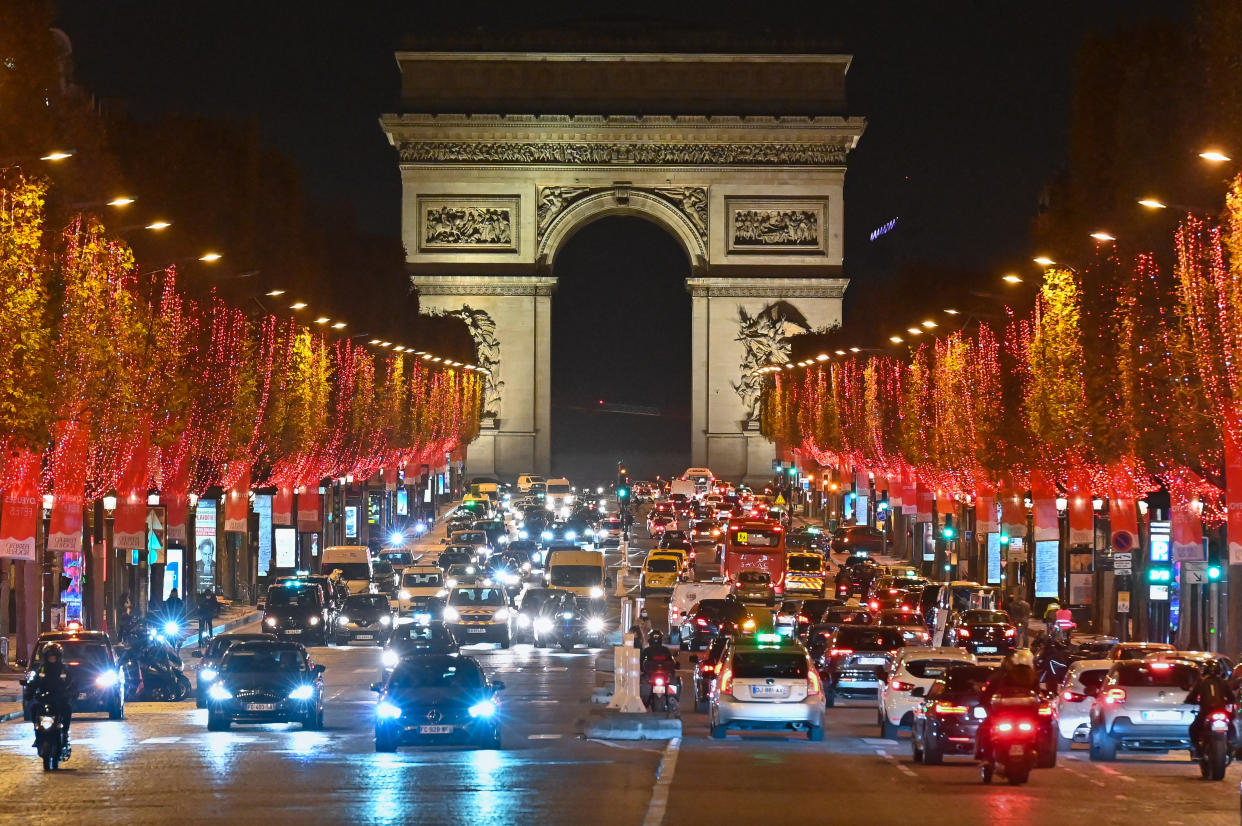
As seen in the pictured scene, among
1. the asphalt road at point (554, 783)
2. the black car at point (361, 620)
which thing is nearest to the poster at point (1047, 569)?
the black car at point (361, 620)

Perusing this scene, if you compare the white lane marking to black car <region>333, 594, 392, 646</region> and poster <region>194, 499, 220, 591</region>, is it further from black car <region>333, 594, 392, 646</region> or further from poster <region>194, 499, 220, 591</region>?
poster <region>194, 499, 220, 591</region>

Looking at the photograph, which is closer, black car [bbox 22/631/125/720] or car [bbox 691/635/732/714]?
black car [bbox 22/631/125/720]

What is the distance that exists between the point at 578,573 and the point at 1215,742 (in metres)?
40.6

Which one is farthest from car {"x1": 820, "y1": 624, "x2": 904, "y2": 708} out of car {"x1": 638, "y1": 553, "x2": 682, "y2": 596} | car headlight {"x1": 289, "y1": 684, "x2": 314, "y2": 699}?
car {"x1": 638, "y1": 553, "x2": 682, "y2": 596}

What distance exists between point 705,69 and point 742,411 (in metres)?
18.1

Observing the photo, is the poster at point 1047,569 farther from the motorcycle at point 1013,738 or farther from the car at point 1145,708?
the motorcycle at point 1013,738

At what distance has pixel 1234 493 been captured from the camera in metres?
40.5

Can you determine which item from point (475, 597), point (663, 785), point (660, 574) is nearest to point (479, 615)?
point (475, 597)

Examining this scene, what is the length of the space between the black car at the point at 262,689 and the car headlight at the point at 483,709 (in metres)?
5.33

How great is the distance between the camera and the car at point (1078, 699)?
34.4 m

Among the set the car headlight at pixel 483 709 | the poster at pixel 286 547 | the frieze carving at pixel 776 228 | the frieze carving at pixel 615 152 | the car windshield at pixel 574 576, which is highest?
the frieze carving at pixel 615 152

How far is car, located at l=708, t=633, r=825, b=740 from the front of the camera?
33.7 meters

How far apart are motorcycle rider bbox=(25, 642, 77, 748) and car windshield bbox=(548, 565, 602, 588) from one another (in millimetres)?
37622

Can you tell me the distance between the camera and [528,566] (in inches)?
3196
